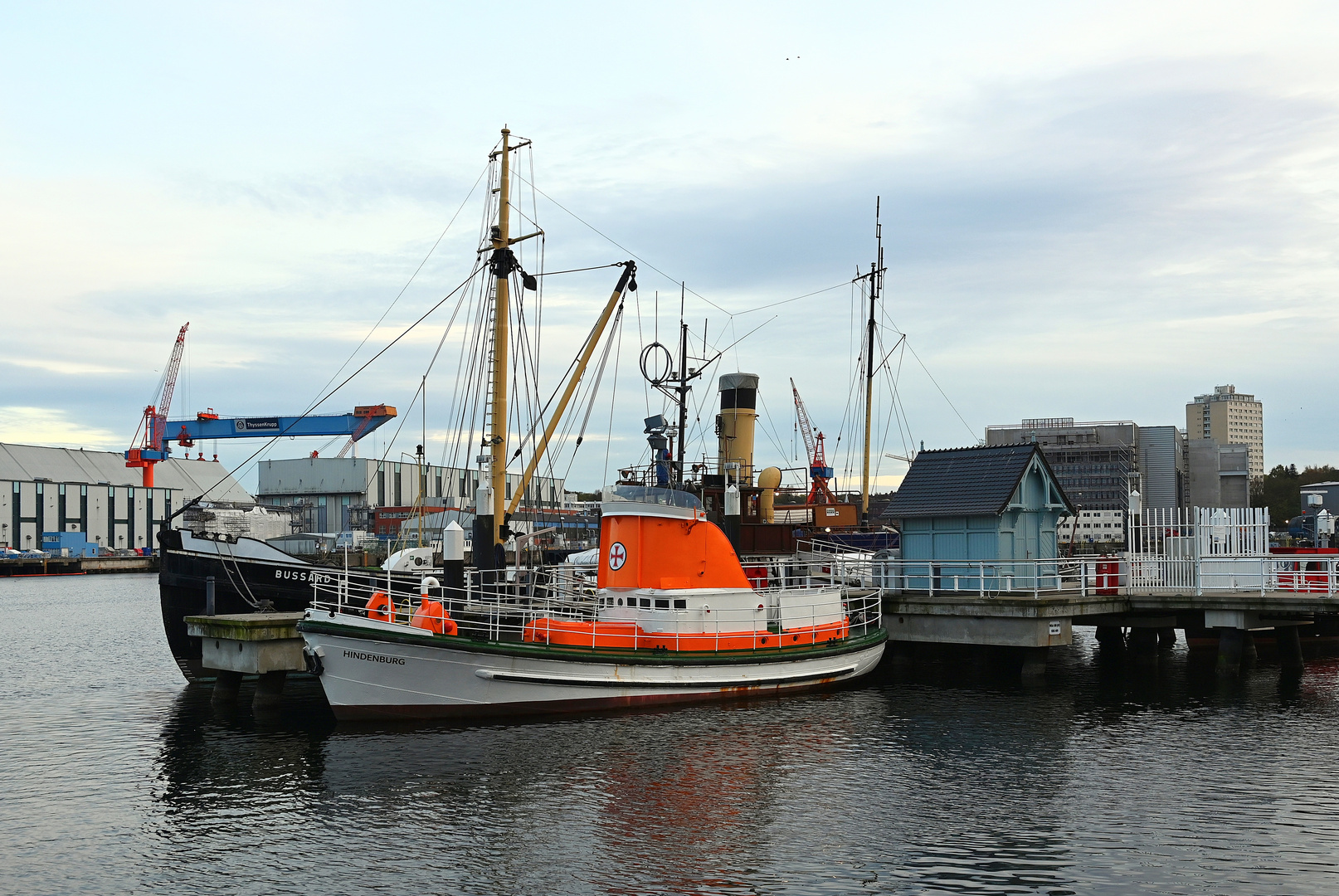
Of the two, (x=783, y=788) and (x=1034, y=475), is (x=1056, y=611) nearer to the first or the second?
(x=1034, y=475)

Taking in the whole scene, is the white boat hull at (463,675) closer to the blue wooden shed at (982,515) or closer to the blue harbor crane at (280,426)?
the blue wooden shed at (982,515)

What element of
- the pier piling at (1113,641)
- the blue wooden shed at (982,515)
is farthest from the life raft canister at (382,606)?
the pier piling at (1113,641)

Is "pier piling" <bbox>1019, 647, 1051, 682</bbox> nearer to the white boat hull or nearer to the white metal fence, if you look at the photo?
the white metal fence

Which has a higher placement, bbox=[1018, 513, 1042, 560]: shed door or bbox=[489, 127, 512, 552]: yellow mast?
bbox=[489, 127, 512, 552]: yellow mast

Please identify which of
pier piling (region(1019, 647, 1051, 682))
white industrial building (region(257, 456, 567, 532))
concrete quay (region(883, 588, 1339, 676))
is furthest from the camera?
white industrial building (region(257, 456, 567, 532))

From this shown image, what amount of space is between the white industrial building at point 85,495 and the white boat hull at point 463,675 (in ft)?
377

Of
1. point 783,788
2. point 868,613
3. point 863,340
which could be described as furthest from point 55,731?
point 863,340

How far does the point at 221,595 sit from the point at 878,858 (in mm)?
26277

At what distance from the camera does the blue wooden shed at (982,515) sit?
33469mm

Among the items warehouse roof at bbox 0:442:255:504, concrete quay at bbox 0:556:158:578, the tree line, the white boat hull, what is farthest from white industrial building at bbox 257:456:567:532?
the white boat hull

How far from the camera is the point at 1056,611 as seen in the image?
30906 mm

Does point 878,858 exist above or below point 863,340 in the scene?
below

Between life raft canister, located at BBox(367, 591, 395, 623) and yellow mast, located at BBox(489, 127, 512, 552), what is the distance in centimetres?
511

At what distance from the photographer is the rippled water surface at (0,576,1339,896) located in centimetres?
1487
